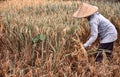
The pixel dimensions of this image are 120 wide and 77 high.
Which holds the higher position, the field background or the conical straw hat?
the conical straw hat

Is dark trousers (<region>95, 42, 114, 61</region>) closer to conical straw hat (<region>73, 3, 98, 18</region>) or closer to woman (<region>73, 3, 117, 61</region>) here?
woman (<region>73, 3, 117, 61</region>)

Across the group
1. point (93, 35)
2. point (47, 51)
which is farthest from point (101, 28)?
point (47, 51)

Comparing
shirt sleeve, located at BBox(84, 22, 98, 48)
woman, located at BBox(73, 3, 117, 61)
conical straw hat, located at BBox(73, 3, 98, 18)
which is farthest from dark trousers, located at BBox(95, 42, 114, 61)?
conical straw hat, located at BBox(73, 3, 98, 18)

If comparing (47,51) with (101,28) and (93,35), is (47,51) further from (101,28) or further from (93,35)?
(101,28)

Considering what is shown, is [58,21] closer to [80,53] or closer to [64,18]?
[64,18]

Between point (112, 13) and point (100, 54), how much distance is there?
4.06ft

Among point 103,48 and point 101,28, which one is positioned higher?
point 101,28

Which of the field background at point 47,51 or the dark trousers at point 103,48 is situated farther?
the dark trousers at point 103,48

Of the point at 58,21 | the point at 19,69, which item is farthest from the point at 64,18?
the point at 19,69

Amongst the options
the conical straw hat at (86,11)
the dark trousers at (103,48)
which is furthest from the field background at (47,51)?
the conical straw hat at (86,11)

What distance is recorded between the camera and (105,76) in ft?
12.3

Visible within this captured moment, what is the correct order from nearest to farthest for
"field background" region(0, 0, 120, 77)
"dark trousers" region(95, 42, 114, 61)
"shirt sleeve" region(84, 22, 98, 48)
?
"field background" region(0, 0, 120, 77) < "shirt sleeve" region(84, 22, 98, 48) < "dark trousers" region(95, 42, 114, 61)

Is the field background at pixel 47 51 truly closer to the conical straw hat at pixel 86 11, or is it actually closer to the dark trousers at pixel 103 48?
the dark trousers at pixel 103 48

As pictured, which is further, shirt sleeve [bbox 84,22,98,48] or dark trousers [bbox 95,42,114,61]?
dark trousers [bbox 95,42,114,61]
